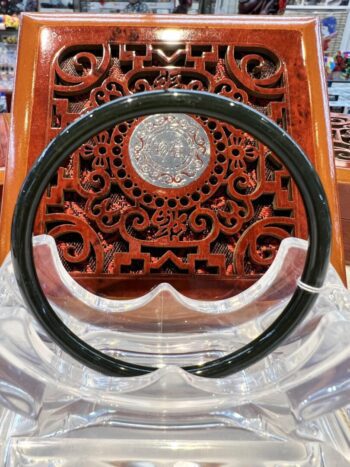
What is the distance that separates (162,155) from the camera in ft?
2.29

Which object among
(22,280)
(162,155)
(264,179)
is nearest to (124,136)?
(162,155)

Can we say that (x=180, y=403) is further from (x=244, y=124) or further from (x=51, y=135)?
(x=51, y=135)

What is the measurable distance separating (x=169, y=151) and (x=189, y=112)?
335 mm

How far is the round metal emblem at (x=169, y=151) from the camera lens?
70cm

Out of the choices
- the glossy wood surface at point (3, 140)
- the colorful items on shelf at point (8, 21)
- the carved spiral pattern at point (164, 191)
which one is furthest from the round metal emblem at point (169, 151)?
the colorful items on shelf at point (8, 21)

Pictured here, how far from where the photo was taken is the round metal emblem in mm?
695

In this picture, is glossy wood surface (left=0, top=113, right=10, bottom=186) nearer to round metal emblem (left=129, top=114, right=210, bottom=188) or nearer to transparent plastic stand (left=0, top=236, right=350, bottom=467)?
round metal emblem (left=129, top=114, right=210, bottom=188)

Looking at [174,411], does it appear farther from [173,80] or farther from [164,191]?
[173,80]

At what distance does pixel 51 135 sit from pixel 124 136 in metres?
0.12

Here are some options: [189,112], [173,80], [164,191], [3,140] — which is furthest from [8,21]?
[189,112]

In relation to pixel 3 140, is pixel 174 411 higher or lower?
lower

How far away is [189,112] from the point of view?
365mm

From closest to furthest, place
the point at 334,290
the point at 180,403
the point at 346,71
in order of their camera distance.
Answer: the point at 180,403 → the point at 334,290 → the point at 346,71

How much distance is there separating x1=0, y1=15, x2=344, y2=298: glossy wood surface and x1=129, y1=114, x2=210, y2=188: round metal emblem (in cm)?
4
